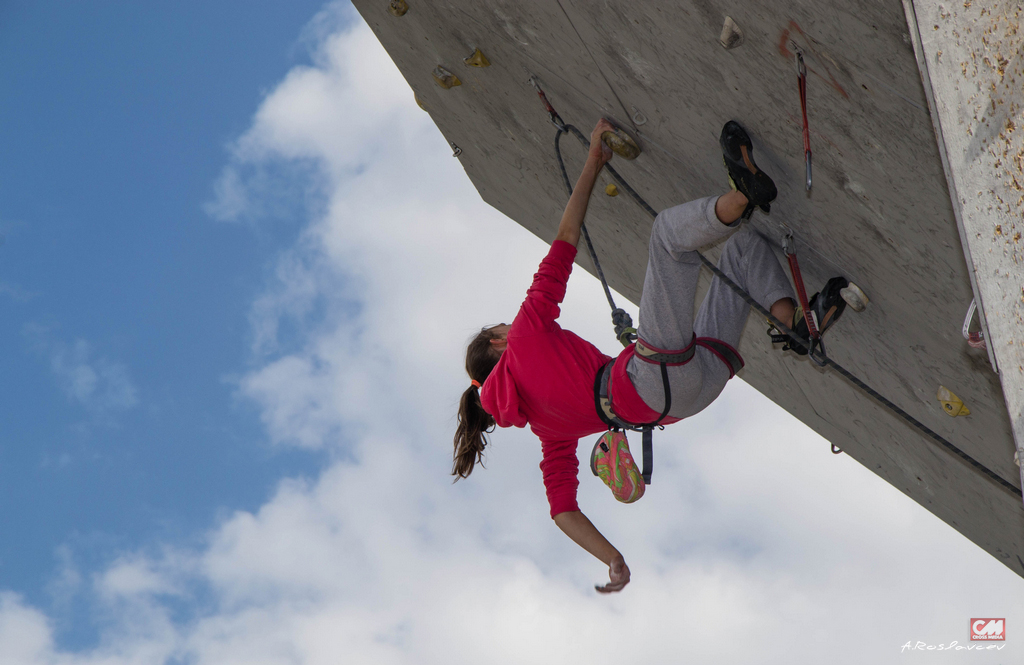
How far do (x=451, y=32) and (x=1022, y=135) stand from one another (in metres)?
2.15

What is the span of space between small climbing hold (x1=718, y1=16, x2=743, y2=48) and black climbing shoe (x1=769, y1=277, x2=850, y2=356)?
0.78m

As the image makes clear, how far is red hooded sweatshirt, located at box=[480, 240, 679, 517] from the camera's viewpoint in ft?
7.70

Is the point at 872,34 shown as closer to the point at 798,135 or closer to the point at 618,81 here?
the point at 798,135

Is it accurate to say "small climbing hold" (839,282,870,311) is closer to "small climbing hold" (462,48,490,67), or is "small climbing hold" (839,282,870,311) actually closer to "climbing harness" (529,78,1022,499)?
"climbing harness" (529,78,1022,499)

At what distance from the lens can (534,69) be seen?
267cm

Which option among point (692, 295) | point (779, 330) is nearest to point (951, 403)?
point (779, 330)

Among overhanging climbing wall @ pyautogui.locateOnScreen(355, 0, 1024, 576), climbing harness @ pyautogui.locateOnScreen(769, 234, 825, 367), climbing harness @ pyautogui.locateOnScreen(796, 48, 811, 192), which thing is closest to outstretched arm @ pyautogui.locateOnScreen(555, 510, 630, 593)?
climbing harness @ pyautogui.locateOnScreen(769, 234, 825, 367)

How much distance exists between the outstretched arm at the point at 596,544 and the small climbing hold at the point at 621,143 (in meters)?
1.24

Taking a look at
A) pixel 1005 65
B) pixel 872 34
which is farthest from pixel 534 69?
pixel 1005 65

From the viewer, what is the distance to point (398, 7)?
2.82m

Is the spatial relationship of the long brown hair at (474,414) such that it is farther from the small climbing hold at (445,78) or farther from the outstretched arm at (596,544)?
the small climbing hold at (445,78)

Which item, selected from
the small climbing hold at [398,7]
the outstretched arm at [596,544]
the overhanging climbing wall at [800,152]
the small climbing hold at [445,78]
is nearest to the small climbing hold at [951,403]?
the overhanging climbing wall at [800,152]

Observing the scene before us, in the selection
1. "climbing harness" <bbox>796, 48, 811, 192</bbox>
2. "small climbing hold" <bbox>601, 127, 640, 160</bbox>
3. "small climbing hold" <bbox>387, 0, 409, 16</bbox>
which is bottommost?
"climbing harness" <bbox>796, 48, 811, 192</bbox>

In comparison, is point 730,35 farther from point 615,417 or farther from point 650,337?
point 615,417
